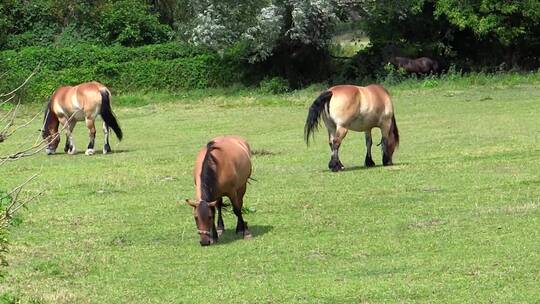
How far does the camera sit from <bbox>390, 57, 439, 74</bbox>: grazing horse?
38719mm

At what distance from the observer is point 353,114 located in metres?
18.5

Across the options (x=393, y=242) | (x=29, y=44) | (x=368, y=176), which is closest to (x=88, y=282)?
(x=393, y=242)

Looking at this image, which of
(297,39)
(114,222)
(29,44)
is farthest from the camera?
(29,44)

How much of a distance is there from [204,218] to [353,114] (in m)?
7.25

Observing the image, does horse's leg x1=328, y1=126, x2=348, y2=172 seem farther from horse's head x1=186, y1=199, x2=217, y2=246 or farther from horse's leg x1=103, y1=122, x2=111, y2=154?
horse's leg x1=103, y1=122, x2=111, y2=154

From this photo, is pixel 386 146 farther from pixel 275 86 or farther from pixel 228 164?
pixel 275 86

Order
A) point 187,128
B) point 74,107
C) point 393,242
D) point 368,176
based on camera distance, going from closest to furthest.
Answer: point 393,242 → point 368,176 → point 74,107 → point 187,128

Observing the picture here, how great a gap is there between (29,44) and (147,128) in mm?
18044

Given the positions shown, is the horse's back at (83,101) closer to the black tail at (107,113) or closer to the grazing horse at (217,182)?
the black tail at (107,113)

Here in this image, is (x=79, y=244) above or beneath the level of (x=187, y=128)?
above

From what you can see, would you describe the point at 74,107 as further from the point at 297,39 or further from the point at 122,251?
the point at 297,39

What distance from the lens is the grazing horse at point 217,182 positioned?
38.7ft

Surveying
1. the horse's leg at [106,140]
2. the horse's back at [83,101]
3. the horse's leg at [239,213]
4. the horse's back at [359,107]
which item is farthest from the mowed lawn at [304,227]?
the horse's back at [83,101]

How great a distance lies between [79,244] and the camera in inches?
496
